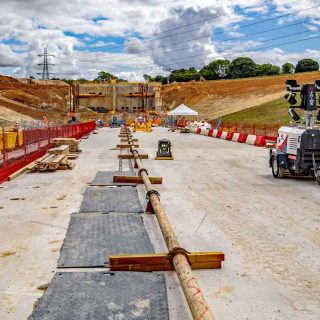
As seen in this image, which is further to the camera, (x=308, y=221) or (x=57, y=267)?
(x=308, y=221)

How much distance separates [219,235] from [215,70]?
13744 centimetres

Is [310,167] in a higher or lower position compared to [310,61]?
lower

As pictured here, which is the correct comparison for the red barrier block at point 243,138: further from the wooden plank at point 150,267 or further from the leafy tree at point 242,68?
the leafy tree at point 242,68

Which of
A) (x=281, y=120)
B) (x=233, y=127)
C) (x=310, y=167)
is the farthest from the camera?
(x=281, y=120)

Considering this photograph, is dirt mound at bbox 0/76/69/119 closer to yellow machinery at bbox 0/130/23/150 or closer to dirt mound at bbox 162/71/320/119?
dirt mound at bbox 162/71/320/119

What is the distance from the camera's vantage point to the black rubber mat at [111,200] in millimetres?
9865

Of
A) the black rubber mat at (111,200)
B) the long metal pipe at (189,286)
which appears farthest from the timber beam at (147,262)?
the black rubber mat at (111,200)

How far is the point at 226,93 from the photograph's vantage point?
92.8m

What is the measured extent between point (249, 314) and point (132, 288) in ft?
4.73

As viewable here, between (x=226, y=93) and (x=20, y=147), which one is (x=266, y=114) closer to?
(x=226, y=93)

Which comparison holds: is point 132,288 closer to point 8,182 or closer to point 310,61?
point 8,182

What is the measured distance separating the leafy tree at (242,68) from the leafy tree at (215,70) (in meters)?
5.36

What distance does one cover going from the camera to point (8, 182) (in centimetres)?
1375

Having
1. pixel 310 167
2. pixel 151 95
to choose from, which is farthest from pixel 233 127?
pixel 151 95
